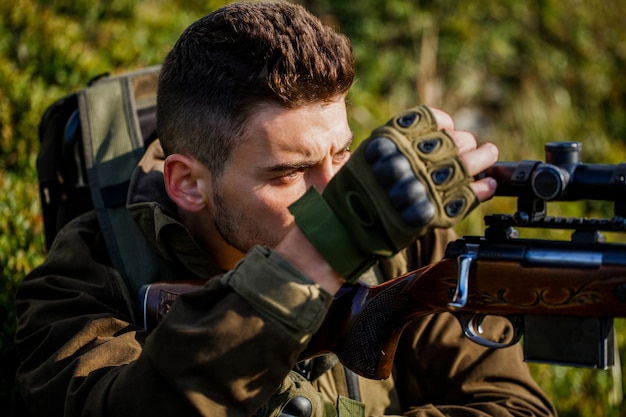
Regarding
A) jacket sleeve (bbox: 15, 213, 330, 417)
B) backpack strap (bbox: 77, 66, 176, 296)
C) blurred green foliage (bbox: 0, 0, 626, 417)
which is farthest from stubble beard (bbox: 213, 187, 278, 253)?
blurred green foliage (bbox: 0, 0, 626, 417)

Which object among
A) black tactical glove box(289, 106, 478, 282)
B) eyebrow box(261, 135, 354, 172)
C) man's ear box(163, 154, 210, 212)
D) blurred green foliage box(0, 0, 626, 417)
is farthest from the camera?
blurred green foliage box(0, 0, 626, 417)

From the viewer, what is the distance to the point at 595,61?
11.3 metres

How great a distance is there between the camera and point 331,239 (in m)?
2.54

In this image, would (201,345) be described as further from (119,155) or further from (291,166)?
(119,155)

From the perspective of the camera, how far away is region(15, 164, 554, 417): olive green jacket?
253 centimetres

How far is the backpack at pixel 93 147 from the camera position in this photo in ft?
12.7

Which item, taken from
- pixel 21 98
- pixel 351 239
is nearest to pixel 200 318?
pixel 351 239

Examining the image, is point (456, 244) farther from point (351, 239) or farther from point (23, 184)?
point (23, 184)

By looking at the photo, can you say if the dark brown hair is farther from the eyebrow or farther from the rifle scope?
the rifle scope

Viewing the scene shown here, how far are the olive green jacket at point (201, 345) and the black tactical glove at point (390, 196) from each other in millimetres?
162

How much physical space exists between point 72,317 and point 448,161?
1501 millimetres

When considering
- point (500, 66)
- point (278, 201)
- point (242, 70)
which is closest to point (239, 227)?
point (278, 201)

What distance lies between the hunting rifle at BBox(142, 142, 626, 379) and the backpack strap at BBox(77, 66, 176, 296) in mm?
923

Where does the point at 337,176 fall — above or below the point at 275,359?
above
